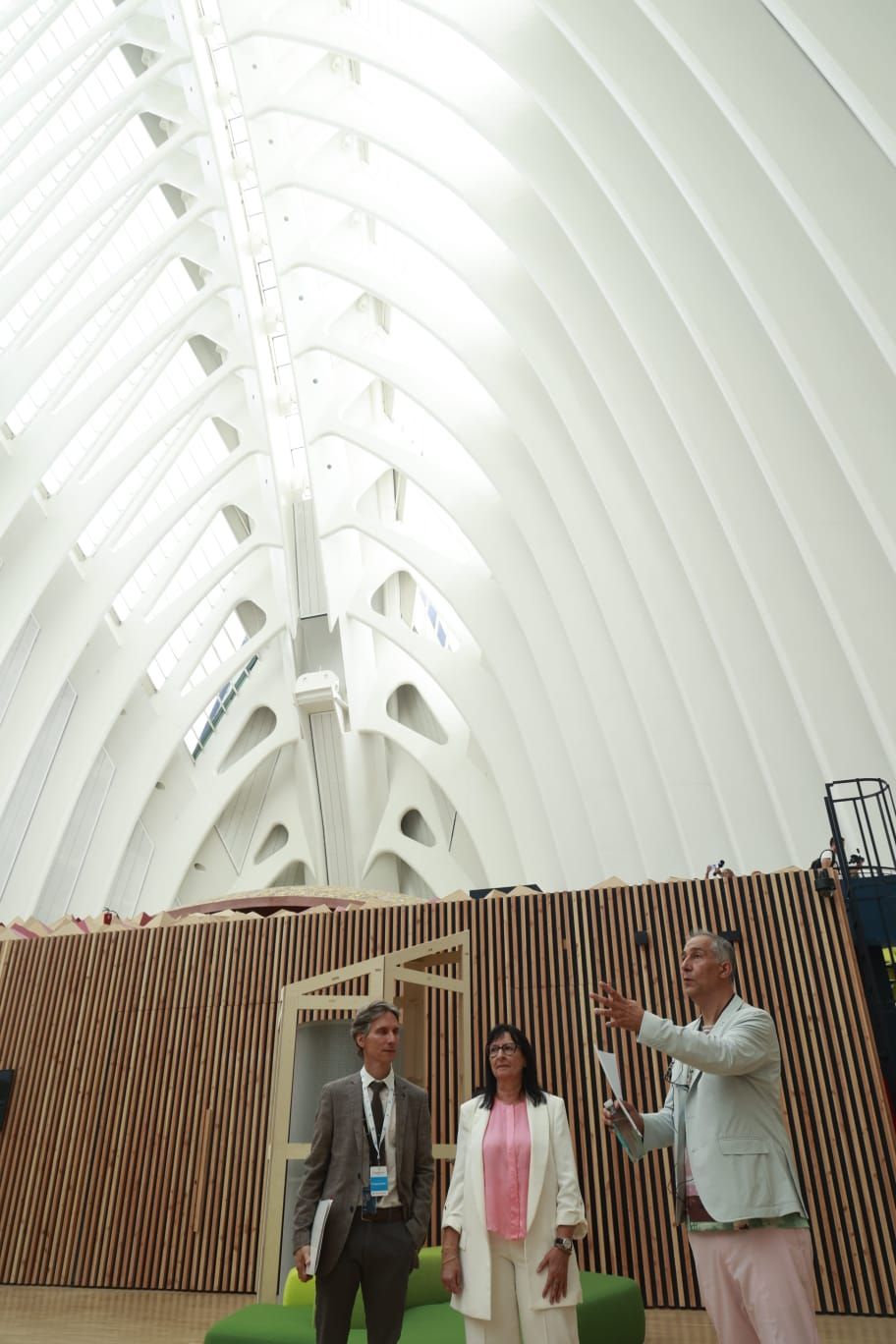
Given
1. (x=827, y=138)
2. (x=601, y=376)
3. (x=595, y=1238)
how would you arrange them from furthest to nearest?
(x=601, y=376) → (x=827, y=138) → (x=595, y=1238)

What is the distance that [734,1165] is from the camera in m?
2.82

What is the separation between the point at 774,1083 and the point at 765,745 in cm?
833

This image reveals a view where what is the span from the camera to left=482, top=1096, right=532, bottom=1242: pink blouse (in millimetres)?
3281

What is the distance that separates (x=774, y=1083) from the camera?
300cm

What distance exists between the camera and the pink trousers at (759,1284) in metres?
2.67

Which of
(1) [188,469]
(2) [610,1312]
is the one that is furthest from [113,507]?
→ (2) [610,1312]

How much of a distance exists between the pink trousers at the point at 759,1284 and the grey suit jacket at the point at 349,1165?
3.39 ft

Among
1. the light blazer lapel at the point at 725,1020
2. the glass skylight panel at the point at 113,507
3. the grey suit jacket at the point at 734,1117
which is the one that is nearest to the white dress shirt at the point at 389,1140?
the grey suit jacket at the point at 734,1117

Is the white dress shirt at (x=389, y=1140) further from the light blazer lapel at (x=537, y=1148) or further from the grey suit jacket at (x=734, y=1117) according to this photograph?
the grey suit jacket at (x=734, y=1117)

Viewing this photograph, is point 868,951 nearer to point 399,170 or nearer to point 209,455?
point 399,170

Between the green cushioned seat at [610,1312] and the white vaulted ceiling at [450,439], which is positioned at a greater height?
the white vaulted ceiling at [450,439]

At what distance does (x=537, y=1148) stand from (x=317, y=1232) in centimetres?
79

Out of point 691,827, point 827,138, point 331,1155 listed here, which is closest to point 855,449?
point 827,138

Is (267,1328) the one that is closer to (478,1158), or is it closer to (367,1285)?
(367,1285)
